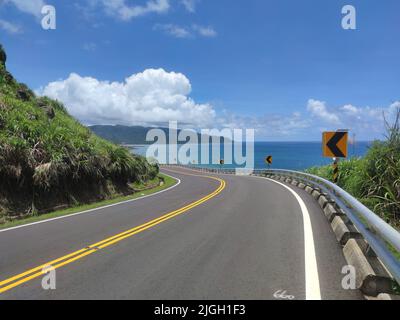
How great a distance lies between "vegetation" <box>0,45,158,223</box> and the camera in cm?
1363

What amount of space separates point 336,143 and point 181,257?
8.31 m

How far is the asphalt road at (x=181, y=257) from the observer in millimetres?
5312

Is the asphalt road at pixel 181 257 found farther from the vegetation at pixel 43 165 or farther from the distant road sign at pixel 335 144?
the vegetation at pixel 43 165

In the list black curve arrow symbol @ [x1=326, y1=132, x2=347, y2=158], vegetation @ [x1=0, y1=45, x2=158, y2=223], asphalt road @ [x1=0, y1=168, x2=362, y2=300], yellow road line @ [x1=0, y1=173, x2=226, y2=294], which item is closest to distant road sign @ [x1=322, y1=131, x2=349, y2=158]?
black curve arrow symbol @ [x1=326, y1=132, x2=347, y2=158]

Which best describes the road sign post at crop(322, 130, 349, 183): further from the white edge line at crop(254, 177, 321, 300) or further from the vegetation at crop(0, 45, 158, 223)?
the vegetation at crop(0, 45, 158, 223)

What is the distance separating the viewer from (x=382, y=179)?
1195 centimetres

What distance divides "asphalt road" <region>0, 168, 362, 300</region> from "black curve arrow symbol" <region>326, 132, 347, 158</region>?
253 cm

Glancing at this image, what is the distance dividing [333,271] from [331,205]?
6.07 meters

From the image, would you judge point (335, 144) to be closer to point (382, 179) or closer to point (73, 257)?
point (382, 179)

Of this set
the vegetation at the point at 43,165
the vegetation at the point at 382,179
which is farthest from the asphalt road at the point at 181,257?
the vegetation at the point at 43,165

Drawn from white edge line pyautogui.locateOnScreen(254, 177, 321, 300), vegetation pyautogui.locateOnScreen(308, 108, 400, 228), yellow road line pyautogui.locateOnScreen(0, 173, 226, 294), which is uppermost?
vegetation pyautogui.locateOnScreen(308, 108, 400, 228)
